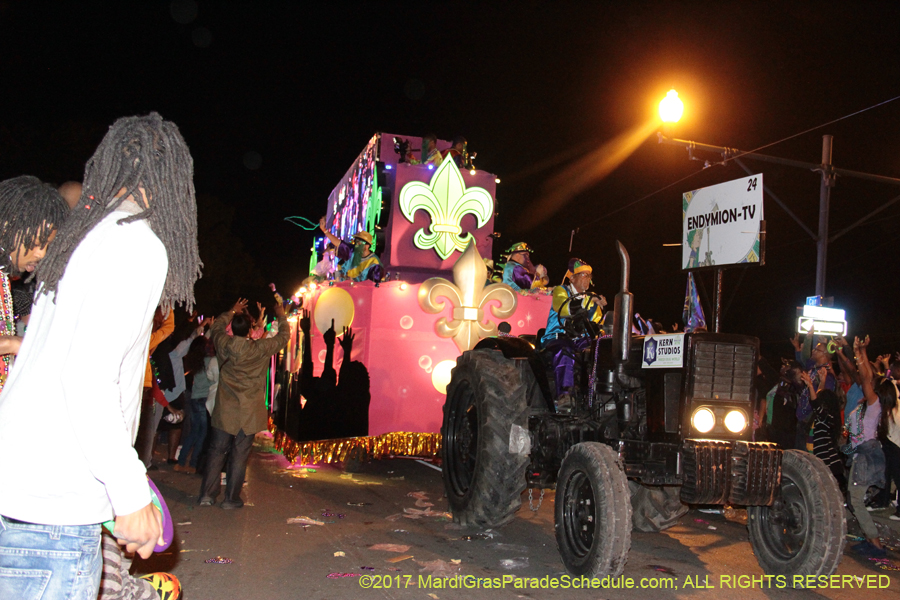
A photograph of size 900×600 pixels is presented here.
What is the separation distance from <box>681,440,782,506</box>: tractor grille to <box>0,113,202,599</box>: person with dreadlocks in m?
3.55

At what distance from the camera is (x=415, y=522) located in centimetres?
623


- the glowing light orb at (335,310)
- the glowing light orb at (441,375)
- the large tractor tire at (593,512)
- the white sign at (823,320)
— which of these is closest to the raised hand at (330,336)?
the glowing light orb at (335,310)

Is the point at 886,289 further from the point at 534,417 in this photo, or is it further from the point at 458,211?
the point at 534,417

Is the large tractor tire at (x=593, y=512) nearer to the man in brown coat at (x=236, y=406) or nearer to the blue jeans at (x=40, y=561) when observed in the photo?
the blue jeans at (x=40, y=561)

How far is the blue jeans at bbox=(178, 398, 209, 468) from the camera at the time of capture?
9086mm

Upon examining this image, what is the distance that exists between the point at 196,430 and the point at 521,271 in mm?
4827

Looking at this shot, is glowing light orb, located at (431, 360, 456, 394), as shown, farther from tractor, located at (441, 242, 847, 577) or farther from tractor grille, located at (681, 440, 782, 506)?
tractor grille, located at (681, 440, 782, 506)

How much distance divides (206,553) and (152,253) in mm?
3853

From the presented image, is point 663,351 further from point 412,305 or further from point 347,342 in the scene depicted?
point 347,342

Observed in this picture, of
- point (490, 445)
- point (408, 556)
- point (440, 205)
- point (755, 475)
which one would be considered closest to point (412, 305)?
point (440, 205)

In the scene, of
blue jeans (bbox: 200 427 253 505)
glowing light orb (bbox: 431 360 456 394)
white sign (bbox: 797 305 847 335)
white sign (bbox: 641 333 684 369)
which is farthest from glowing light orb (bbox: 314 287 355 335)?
white sign (bbox: 797 305 847 335)

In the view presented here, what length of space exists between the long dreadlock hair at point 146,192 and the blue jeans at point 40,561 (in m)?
0.60

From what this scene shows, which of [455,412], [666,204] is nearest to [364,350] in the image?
[455,412]

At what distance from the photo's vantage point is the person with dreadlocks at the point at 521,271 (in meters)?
9.73
